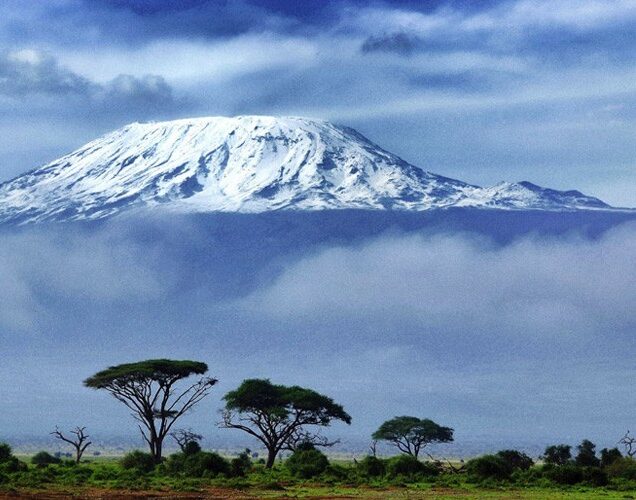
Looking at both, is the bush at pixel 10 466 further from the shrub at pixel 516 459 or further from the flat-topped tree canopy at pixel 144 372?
the shrub at pixel 516 459

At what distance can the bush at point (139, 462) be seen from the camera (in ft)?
243

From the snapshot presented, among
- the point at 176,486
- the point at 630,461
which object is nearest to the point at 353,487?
the point at 176,486

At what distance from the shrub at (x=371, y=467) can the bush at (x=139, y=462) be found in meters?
12.6

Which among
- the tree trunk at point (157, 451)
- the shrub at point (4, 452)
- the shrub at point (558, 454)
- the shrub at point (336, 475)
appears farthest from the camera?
the shrub at point (558, 454)

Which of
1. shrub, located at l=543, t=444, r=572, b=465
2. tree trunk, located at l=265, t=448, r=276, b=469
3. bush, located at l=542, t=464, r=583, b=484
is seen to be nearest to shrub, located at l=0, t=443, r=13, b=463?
tree trunk, located at l=265, t=448, r=276, b=469

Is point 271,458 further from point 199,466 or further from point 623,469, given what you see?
point 623,469

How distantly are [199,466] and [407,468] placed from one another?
37.6ft

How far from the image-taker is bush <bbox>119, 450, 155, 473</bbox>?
243ft

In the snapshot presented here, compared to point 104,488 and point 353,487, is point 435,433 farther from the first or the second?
point 104,488

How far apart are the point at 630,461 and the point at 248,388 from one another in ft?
91.6

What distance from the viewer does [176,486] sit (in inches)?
→ 2259

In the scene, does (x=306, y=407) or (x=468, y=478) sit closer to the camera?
(x=468, y=478)

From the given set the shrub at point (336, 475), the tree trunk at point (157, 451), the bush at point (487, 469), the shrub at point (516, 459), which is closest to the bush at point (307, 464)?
the shrub at point (336, 475)

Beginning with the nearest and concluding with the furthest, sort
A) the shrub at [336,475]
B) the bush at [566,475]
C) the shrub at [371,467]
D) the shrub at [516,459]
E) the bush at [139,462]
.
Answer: the shrub at [336,475]
the bush at [566,475]
the shrub at [371,467]
the bush at [139,462]
the shrub at [516,459]
